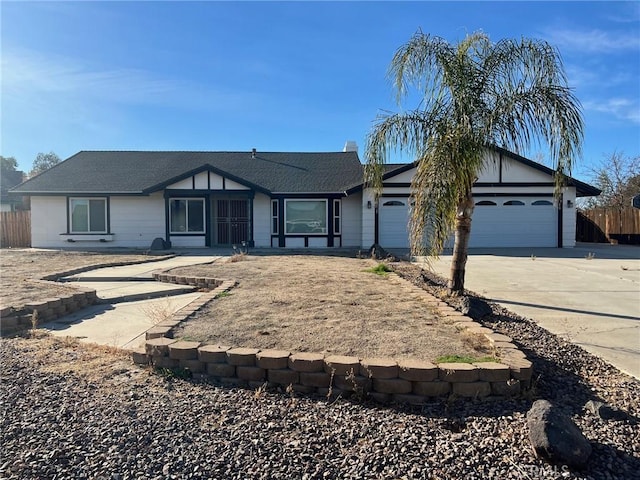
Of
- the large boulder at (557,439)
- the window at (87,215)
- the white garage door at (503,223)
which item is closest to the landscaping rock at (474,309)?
the large boulder at (557,439)

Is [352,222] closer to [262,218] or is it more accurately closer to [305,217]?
[305,217]

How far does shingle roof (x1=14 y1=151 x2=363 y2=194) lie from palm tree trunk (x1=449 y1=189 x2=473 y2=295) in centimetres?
1202

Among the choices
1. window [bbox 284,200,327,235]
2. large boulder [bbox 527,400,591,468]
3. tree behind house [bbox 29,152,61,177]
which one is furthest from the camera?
tree behind house [bbox 29,152,61,177]

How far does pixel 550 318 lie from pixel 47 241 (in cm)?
2014

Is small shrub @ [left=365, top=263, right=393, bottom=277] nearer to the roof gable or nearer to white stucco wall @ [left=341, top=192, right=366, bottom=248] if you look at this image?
the roof gable

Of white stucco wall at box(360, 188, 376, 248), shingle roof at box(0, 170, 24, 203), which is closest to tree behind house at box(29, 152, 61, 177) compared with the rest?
shingle roof at box(0, 170, 24, 203)

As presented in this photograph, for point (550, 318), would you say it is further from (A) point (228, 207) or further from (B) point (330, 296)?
(A) point (228, 207)

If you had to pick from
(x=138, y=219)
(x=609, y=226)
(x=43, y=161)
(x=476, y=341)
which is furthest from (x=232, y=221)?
(x=43, y=161)

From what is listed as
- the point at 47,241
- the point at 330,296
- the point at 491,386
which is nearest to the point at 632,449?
the point at 491,386

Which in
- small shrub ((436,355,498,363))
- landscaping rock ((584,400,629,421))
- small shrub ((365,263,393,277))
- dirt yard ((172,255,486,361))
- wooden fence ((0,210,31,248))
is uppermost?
wooden fence ((0,210,31,248))

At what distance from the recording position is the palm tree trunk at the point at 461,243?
6516 millimetres

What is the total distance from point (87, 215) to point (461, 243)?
1756 centimetres

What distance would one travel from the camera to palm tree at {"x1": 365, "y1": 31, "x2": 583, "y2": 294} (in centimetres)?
576

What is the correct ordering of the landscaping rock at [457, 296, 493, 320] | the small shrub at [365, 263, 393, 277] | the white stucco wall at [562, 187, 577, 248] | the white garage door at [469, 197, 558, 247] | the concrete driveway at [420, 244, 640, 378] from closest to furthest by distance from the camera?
1. the concrete driveway at [420, 244, 640, 378]
2. the landscaping rock at [457, 296, 493, 320]
3. the small shrub at [365, 263, 393, 277]
4. the white stucco wall at [562, 187, 577, 248]
5. the white garage door at [469, 197, 558, 247]
